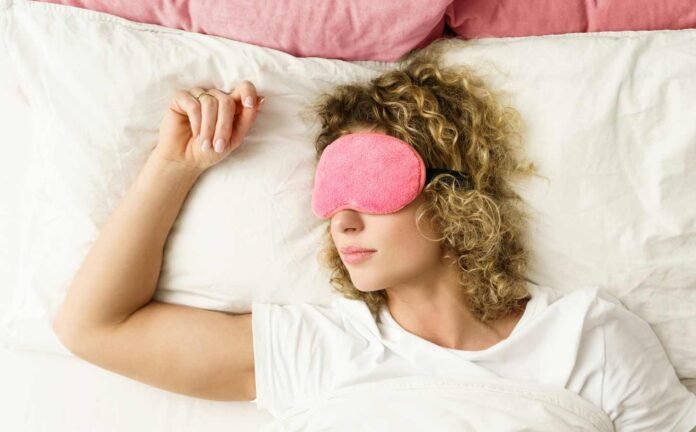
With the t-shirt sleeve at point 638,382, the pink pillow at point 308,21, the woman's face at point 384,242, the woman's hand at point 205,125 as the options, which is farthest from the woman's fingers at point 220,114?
the t-shirt sleeve at point 638,382

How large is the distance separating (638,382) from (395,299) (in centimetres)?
43

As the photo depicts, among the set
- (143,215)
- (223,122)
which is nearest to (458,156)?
(223,122)

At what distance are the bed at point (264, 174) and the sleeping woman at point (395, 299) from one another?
39 mm

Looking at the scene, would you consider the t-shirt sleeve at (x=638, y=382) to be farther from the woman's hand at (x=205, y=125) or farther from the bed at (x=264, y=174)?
the woman's hand at (x=205, y=125)

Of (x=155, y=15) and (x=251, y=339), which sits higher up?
(x=155, y=15)

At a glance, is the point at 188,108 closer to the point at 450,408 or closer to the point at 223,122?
the point at 223,122

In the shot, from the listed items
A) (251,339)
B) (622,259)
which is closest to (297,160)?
(251,339)

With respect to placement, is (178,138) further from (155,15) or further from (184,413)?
(184,413)

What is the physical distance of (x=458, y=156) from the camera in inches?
48.0

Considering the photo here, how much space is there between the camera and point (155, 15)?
133 centimetres

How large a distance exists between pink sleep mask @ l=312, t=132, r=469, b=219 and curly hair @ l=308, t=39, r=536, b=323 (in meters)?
0.04

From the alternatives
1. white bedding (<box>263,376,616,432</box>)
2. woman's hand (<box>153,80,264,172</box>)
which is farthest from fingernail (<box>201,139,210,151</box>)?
white bedding (<box>263,376,616,432</box>)

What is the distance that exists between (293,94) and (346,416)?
57 cm

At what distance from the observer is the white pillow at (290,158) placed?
124 centimetres
